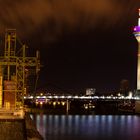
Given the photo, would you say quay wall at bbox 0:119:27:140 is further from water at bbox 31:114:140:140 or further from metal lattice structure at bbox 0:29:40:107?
water at bbox 31:114:140:140

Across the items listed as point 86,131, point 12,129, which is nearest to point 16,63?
point 12,129

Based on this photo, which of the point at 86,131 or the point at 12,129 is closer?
the point at 12,129

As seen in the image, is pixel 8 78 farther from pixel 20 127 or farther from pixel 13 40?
pixel 20 127

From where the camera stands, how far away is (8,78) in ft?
136

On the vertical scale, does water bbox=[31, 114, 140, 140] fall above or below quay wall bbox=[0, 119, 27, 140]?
below

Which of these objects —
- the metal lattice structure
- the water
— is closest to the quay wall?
the metal lattice structure

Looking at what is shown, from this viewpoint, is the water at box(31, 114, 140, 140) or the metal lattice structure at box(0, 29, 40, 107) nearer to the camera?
the metal lattice structure at box(0, 29, 40, 107)

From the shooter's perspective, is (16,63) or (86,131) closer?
(16,63)

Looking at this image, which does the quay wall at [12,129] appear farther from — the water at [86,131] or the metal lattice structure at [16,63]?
the water at [86,131]

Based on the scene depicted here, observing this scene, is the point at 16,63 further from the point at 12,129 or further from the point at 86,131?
the point at 86,131

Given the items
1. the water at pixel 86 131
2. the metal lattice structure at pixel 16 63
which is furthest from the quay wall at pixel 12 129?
the water at pixel 86 131

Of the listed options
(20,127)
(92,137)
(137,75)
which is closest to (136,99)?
(137,75)

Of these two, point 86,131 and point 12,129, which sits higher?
point 12,129

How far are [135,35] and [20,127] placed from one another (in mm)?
170148
